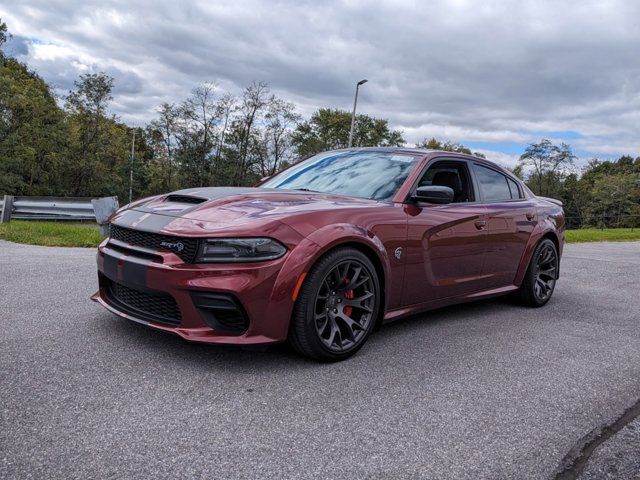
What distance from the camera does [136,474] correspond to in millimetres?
1943

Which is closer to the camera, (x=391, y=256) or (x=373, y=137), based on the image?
(x=391, y=256)

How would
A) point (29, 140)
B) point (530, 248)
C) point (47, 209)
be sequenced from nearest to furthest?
1. point (530, 248)
2. point (47, 209)
3. point (29, 140)

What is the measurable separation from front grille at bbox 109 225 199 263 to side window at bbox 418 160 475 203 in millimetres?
2209

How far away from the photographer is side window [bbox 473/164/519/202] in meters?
4.84

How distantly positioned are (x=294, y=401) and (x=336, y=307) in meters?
0.79

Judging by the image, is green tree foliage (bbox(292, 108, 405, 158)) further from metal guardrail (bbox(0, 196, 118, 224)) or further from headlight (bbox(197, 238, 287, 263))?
headlight (bbox(197, 238, 287, 263))

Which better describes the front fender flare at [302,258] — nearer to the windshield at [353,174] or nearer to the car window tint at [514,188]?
the windshield at [353,174]

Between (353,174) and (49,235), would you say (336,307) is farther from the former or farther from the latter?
(49,235)

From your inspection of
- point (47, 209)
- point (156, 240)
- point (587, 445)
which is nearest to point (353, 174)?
point (156, 240)

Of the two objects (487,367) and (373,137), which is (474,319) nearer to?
(487,367)

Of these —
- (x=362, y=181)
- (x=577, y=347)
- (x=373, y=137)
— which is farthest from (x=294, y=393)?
(x=373, y=137)

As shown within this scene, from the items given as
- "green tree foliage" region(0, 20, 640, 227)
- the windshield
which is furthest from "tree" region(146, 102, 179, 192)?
the windshield

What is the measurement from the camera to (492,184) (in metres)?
5.01

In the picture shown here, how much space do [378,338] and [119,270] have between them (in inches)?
75.0
